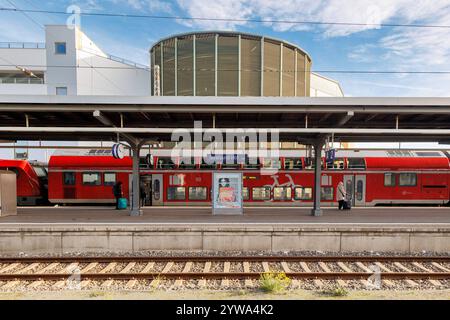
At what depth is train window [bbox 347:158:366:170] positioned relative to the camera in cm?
1313

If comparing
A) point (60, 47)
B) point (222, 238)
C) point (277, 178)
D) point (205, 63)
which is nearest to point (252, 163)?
point (277, 178)

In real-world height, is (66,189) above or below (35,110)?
below

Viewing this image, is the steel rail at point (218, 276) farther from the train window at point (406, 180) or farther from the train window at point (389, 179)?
the train window at point (406, 180)

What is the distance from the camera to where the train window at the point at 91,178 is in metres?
13.3

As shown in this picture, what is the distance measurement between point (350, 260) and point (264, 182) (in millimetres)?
6423

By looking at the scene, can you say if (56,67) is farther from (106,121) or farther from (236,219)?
(236,219)

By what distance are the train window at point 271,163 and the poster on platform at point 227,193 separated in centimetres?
330

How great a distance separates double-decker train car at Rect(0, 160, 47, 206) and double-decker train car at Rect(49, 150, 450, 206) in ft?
4.49

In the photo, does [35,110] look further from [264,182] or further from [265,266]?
[264,182]

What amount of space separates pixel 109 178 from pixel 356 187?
13.0 m

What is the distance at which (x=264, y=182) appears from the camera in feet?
43.0

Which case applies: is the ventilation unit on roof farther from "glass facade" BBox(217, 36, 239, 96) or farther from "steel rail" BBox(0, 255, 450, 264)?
"glass facade" BBox(217, 36, 239, 96)

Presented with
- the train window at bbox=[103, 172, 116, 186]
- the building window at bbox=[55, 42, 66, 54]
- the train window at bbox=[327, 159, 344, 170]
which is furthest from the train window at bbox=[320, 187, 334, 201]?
the building window at bbox=[55, 42, 66, 54]

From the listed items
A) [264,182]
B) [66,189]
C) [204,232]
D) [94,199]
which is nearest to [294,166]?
[264,182]
